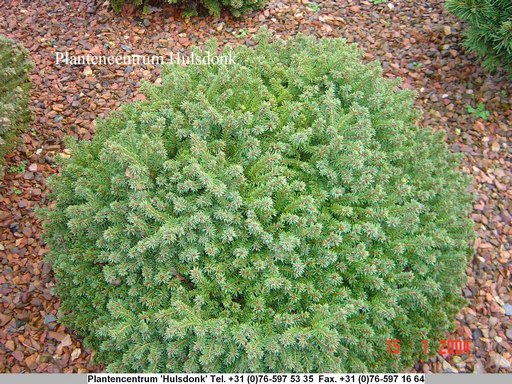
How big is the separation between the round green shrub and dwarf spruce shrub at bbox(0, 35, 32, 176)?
2.34ft

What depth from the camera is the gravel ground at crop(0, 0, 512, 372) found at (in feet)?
9.25

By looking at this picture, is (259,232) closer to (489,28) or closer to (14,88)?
(14,88)

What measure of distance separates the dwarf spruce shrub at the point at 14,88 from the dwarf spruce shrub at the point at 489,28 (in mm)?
3173

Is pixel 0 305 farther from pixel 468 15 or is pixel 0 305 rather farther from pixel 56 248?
pixel 468 15

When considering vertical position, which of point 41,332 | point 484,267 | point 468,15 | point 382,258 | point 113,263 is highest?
point 468,15

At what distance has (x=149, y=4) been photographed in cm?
461

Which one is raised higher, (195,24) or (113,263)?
(195,24)

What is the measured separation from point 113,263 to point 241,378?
0.85 m

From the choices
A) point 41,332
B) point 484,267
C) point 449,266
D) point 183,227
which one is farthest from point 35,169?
point 484,267

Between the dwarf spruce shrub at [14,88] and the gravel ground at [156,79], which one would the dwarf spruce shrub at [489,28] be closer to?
the gravel ground at [156,79]

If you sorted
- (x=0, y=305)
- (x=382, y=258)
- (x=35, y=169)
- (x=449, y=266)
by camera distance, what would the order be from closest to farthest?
(x=382, y=258) < (x=449, y=266) < (x=0, y=305) < (x=35, y=169)

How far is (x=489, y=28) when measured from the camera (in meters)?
3.68
